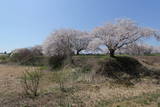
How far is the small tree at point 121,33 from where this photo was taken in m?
14.7

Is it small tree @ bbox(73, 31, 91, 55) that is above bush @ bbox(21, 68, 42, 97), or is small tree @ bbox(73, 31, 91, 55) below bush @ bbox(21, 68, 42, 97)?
above

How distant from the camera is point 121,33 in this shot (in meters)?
15.0

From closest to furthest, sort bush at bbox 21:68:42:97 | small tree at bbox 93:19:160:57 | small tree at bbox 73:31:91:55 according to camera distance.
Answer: bush at bbox 21:68:42:97, small tree at bbox 93:19:160:57, small tree at bbox 73:31:91:55

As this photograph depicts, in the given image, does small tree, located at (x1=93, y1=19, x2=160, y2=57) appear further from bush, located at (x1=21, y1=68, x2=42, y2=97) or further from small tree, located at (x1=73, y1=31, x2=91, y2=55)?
bush, located at (x1=21, y1=68, x2=42, y2=97)

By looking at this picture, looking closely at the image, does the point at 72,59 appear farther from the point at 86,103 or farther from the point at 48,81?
the point at 86,103

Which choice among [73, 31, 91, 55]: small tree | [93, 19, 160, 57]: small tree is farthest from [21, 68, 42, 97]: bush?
[73, 31, 91, 55]: small tree

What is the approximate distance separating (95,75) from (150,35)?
22.8 feet

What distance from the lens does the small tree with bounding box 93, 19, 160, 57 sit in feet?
48.3

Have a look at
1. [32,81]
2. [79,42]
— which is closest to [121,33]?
[32,81]

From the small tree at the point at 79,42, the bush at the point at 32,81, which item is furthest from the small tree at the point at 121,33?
the bush at the point at 32,81

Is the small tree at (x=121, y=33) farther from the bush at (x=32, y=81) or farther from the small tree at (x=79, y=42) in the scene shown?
the bush at (x=32, y=81)

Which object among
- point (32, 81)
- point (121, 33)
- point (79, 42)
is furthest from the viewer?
point (79, 42)

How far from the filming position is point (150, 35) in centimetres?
1462

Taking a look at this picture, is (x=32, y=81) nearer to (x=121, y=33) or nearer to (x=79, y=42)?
(x=121, y=33)
